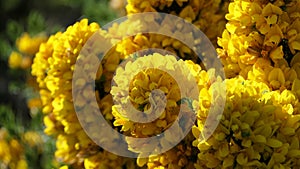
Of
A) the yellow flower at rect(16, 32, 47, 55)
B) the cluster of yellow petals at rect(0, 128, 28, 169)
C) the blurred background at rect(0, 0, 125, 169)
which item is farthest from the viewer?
the yellow flower at rect(16, 32, 47, 55)

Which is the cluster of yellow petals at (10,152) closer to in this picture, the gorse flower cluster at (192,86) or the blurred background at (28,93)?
the blurred background at (28,93)

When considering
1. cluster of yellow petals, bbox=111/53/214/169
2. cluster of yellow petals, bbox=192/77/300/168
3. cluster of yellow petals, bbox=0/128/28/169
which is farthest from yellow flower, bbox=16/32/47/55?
cluster of yellow petals, bbox=192/77/300/168

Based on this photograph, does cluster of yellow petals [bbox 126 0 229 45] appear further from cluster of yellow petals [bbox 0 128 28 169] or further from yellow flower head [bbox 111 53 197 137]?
cluster of yellow petals [bbox 0 128 28 169]

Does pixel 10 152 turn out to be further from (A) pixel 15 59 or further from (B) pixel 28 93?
(A) pixel 15 59

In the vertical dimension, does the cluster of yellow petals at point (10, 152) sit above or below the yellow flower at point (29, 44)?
below

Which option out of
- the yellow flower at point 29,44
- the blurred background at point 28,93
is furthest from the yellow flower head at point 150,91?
the yellow flower at point 29,44

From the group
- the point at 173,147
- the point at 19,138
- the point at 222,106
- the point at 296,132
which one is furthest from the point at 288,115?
the point at 19,138

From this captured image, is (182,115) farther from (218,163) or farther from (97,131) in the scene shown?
(97,131)

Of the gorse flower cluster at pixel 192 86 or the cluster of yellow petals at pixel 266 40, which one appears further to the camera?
the cluster of yellow petals at pixel 266 40
